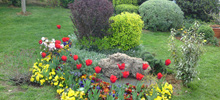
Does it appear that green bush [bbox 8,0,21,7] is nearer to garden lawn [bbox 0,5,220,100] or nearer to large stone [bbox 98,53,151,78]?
garden lawn [bbox 0,5,220,100]

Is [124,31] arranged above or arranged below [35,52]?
above

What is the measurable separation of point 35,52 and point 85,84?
10.5 feet

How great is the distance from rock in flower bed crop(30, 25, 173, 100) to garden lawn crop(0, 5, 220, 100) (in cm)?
27

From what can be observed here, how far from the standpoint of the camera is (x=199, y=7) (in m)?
11.2

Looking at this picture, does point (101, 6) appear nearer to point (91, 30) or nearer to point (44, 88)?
point (91, 30)

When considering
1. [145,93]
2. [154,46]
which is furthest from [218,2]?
[145,93]

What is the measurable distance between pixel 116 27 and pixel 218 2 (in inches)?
347

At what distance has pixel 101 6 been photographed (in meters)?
5.69

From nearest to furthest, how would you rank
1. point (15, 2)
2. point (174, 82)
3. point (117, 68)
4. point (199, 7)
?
1. point (117, 68)
2. point (174, 82)
3. point (199, 7)
4. point (15, 2)

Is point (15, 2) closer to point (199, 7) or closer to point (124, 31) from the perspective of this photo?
point (124, 31)

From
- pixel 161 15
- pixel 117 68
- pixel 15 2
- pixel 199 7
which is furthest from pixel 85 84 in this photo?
pixel 15 2

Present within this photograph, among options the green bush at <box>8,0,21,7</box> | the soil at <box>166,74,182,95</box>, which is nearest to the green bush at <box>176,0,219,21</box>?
the soil at <box>166,74,182,95</box>

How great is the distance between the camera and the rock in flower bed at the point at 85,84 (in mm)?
3566

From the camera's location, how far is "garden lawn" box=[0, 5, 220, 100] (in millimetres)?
4055
